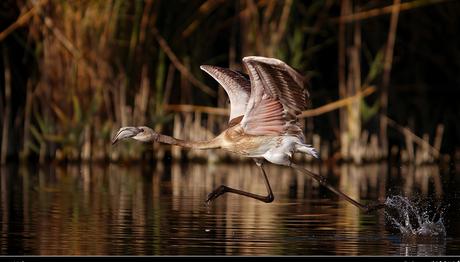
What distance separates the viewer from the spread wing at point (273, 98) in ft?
33.4

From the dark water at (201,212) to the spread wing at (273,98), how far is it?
81 centimetres

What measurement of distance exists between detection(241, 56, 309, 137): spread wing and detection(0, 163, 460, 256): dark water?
0.81 meters

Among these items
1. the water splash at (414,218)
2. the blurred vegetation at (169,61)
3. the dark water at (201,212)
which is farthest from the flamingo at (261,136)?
the blurred vegetation at (169,61)

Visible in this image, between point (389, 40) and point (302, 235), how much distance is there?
27.5 feet

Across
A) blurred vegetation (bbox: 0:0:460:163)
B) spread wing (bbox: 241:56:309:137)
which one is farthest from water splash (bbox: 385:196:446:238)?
blurred vegetation (bbox: 0:0:460:163)

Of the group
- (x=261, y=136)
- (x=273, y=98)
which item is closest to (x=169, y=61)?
(x=261, y=136)

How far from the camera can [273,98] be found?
11.0 meters

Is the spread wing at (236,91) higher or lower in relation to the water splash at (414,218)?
higher

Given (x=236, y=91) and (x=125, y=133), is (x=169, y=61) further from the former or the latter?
(x=125, y=133)

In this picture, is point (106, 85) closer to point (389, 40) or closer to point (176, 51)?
point (176, 51)

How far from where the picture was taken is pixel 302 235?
10.4 meters

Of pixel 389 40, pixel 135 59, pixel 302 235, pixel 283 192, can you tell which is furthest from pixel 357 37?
pixel 302 235

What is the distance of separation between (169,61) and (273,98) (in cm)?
798

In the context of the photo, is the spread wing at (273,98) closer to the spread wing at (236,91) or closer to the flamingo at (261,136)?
the flamingo at (261,136)
